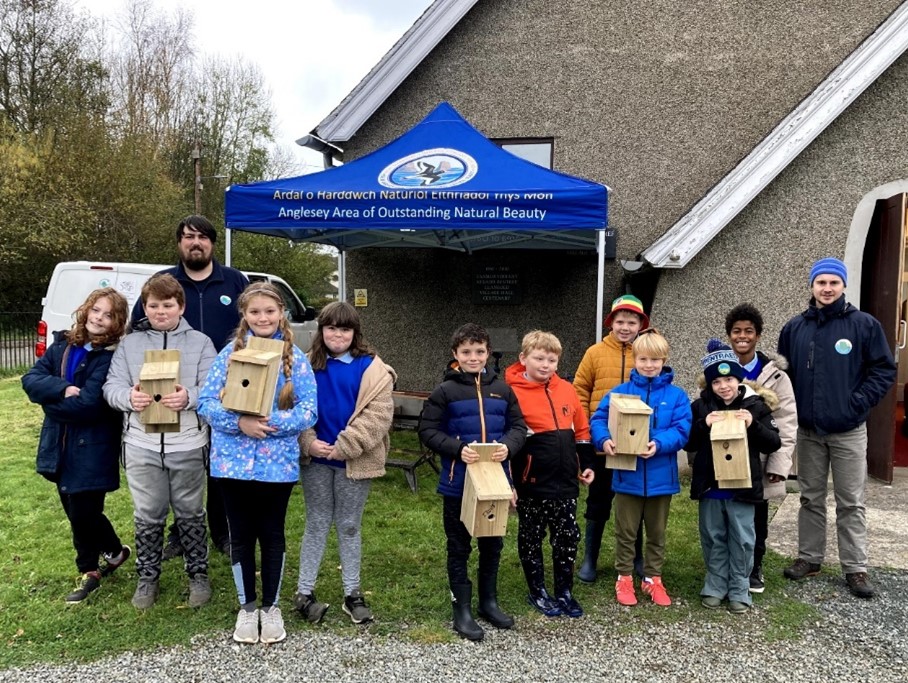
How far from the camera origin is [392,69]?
785cm

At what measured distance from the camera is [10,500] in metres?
5.50

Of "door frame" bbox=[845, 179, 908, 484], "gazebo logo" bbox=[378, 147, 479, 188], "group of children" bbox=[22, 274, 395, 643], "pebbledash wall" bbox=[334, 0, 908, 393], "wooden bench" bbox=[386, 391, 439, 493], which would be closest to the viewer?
"group of children" bbox=[22, 274, 395, 643]

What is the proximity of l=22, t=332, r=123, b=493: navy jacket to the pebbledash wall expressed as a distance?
200 inches

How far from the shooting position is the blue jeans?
142 inches

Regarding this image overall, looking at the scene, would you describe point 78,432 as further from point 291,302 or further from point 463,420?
point 291,302

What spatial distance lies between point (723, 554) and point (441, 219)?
3.09 meters

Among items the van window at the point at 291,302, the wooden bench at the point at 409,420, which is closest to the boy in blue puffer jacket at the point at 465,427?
the wooden bench at the point at 409,420

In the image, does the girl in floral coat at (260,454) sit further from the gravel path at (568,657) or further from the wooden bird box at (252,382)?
the gravel path at (568,657)

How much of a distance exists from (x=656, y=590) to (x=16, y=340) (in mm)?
15327

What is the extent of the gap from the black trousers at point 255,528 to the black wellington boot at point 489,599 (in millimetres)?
1020

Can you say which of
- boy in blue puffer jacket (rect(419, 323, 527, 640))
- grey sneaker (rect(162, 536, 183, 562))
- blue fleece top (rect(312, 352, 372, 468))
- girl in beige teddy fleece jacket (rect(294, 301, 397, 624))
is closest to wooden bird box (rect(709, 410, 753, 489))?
boy in blue puffer jacket (rect(419, 323, 527, 640))

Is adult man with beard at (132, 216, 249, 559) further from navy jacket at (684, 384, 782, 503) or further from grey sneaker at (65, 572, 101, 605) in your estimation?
navy jacket at (684, 384, 782, 503)

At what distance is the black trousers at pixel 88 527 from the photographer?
3.56 metres

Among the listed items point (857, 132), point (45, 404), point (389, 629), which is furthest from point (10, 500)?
point (857, 132)
